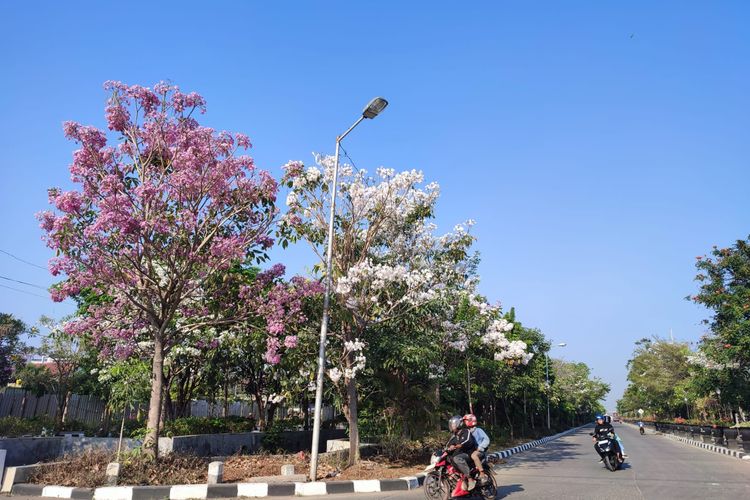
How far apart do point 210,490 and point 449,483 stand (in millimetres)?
4357

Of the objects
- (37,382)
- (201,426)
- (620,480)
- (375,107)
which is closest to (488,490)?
(620,480)

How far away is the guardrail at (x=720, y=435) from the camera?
2094 cm

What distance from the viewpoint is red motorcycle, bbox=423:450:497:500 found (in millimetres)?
8838

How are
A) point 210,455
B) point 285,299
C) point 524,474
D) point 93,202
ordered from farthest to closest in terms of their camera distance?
point 210,455 < point 524,474 < point 285,299 < point 93,202

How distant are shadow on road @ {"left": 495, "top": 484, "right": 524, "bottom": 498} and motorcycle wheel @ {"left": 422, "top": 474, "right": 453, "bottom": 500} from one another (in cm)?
142

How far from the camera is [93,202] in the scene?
10688mm

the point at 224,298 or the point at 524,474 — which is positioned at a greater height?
the point at 224,298

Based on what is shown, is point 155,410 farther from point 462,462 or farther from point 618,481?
point 618,481

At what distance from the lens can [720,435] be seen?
997 inches

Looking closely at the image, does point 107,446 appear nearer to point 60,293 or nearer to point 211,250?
point 60,293

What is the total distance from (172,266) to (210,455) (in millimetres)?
6573

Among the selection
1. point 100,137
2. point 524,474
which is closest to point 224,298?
point 100,137

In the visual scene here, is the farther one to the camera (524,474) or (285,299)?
(524,474)

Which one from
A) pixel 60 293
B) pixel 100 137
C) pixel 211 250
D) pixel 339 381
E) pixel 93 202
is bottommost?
pixel 339 381
